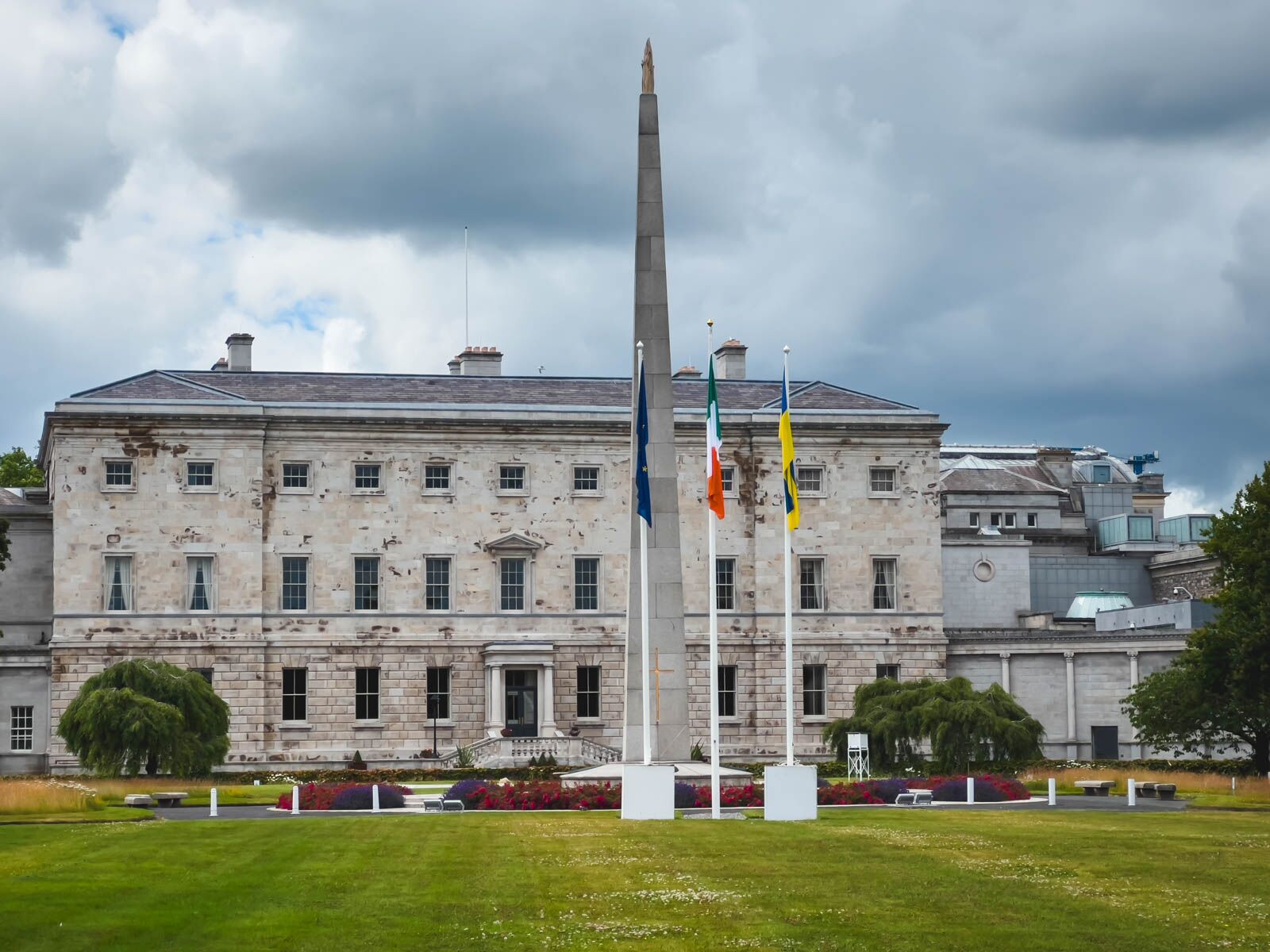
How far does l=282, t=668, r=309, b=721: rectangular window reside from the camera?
235 feet

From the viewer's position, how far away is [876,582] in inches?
2995

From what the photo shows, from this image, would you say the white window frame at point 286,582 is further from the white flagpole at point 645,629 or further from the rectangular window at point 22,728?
the white flagpole at point 645,629

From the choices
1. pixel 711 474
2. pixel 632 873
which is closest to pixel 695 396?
pixel 711 474

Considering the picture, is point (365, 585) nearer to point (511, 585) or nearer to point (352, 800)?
point (511, 585)

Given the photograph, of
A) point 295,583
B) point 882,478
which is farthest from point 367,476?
point 882,478

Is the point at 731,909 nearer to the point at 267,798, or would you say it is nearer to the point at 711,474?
the point at 711,474

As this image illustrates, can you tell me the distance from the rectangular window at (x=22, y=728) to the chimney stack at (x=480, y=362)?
2167 cm

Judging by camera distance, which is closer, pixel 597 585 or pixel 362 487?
pixel 362 487

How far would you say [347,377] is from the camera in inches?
3029

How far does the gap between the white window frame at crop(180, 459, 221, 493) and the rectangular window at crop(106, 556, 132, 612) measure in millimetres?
3365

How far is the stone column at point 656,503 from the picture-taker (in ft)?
144

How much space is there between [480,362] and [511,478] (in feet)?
24.8

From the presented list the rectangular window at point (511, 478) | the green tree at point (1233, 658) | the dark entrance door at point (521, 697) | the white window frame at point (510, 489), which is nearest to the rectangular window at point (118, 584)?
the white window frame at point (510, 489)

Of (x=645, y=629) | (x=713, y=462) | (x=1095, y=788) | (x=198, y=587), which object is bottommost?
(x=1095, y=788)
